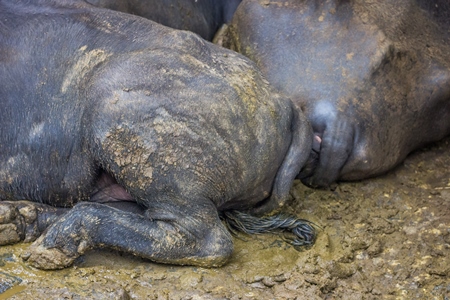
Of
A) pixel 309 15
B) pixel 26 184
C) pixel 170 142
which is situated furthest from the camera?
pixel 309 15

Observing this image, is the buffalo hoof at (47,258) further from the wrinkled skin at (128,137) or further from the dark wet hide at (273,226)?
the dark wet hide at (273,226)

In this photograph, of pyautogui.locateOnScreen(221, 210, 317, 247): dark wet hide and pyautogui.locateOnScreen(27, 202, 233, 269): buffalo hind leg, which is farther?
pyautogui.locateOnScreen(221, 210, 317, 247): dark wet hide

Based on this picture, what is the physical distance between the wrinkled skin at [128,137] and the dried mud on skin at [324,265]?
0.10 metres

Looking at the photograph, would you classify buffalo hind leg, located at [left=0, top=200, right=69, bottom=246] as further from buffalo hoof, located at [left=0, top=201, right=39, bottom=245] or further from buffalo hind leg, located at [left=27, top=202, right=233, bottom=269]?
buffalo hind leg, located at [left=27, top=202, right=233, bottom=269]

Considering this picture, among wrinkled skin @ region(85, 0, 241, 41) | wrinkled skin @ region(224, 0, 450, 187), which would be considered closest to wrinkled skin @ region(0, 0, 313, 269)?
wrinkled skin @ region(224, 0, 450, 187)

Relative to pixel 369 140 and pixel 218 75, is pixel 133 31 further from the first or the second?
pixel 369 140

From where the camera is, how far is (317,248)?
4.04 meters

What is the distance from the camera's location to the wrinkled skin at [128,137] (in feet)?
12.2

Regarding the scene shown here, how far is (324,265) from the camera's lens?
3.87 m

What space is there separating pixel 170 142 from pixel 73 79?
0.56m

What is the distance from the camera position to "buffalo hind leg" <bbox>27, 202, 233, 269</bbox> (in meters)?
3.68

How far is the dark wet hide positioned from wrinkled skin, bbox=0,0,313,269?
0.08m

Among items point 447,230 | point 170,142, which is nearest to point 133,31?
point 170,142

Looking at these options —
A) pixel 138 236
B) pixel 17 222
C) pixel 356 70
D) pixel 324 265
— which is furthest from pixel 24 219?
pixel 356 70
